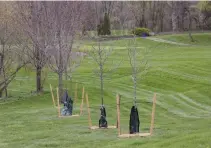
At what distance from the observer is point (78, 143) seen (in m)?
18.6

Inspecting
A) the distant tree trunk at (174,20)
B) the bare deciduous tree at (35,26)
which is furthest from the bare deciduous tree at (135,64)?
the distant tree trunk at (174,20)

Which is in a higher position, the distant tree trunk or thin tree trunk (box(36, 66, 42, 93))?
the distant tree trunk

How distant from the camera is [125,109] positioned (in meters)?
34.8

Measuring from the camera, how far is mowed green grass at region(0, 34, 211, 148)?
1858 cm

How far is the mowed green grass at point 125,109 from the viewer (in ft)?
61.0

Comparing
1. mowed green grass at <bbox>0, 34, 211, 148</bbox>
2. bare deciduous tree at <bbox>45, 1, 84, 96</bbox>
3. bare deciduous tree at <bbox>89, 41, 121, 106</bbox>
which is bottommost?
mowed green grass at <bbox>0, 34, 211, 148</bbox>

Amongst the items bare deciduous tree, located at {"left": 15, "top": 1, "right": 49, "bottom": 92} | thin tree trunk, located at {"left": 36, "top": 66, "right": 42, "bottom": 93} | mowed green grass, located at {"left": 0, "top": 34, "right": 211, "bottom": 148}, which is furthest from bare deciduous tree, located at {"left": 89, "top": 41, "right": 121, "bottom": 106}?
thin tree trunk, located at {"left": 36, "top": 66, "right": 42, "bottom": 93}

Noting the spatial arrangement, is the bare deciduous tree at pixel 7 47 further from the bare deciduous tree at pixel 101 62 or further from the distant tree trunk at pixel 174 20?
the distant tree trunk at pixel 174 20

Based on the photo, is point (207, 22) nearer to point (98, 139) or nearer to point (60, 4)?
point (60, 4)

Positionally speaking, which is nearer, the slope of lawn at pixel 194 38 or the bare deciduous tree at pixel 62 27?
the bare deciduous tree at pixel 62 27

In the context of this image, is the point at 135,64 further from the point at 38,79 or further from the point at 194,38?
the point at 194,38

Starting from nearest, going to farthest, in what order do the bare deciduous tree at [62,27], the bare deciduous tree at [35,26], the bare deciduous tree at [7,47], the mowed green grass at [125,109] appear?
1. the mowed green grass at [125,109]
2. the bare deciduous tree at [62,27]
3. the bare deciduous tree at [35,26]
4. the bare deciduous tree at [7,47]

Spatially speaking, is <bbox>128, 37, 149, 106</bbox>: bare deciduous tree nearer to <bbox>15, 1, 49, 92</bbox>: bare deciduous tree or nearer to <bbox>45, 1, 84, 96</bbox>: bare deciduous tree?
<bbox>45, 1, 84, 96</bbox>: bare deciduous tree

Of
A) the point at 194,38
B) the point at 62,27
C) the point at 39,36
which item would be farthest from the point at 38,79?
the point at 194,38
